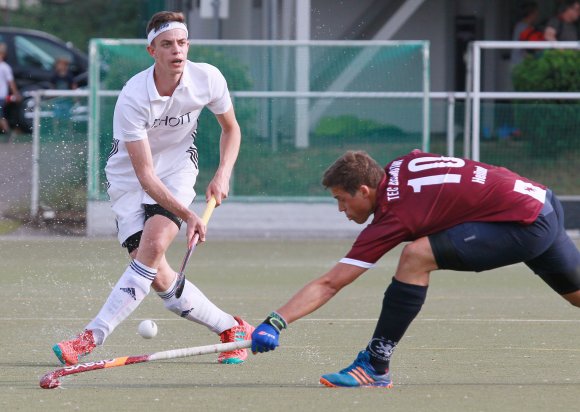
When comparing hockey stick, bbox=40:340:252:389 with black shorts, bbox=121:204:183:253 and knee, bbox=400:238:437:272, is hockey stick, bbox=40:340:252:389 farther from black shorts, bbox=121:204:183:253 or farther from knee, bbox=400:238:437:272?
black shorts, bbox=121:204:183:253

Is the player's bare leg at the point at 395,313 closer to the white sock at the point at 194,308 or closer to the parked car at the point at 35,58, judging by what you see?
the white sock at the point at 194,308

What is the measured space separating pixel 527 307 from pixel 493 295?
745 mm

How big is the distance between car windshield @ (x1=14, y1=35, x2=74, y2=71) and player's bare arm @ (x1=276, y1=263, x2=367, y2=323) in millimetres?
18839

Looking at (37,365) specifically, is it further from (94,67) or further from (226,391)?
(94,67)

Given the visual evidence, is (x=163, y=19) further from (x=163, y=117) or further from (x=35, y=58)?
(x=35, y=58)

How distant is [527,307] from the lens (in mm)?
9070

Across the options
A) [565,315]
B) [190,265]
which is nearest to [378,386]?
[565,315]

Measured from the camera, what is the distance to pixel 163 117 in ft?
21.8

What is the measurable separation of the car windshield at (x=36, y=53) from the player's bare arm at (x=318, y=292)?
18.8 m

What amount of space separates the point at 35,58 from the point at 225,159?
17700mm

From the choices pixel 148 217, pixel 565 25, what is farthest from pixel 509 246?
pixel 565 25

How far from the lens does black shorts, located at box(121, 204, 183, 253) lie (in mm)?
6648

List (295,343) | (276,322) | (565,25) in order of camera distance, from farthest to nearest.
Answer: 1. (565,25)
2. (295,343)
3. (276,322)

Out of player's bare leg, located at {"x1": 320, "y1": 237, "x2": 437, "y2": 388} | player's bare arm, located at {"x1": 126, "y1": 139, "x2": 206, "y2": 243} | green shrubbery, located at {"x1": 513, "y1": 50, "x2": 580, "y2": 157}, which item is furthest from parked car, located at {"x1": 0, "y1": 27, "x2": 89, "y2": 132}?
player's bare leg, located at {"x1": 320, "y1": 237, "x2": 437, "y2": 388}
